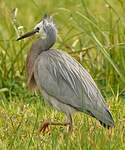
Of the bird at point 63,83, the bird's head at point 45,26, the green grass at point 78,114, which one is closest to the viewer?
the green grass at point 78,114

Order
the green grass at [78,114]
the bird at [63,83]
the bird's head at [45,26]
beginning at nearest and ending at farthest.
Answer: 1. the green grass at [78,114]
2. the bird at [63,83]
3. the bird's head at [45,26]

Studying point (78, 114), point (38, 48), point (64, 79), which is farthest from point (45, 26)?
point (78, 114)

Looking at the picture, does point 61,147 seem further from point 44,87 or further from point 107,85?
point 107,85

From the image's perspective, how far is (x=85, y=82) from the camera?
16.8ft

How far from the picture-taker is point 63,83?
206 inches

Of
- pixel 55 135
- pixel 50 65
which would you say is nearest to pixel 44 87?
pixel 50 65

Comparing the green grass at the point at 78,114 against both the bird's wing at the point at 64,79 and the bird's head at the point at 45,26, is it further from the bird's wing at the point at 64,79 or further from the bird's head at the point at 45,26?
the bird's head at the point at 45,26

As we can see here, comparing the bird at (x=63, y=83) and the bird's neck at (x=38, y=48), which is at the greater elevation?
the bird's neck at (x=38, y=48)

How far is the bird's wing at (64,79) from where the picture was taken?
16.7 ft

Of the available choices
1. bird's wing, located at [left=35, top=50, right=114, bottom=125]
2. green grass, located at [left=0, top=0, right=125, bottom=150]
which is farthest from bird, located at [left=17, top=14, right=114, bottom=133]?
green grass, located at [left=0, top=0, right=125, bottom=150]

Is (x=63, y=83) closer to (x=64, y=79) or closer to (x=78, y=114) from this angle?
(x=64, y=79)

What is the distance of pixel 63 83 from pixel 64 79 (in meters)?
0.04

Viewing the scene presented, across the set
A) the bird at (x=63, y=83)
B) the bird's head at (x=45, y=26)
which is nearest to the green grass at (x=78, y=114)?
the bird at (x=63, y=83)

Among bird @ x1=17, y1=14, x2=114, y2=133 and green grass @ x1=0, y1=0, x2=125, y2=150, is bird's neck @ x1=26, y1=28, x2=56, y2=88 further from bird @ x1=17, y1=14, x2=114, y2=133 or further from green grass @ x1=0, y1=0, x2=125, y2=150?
green grass @ x1=0, y1=0, x2=125, y2=150
